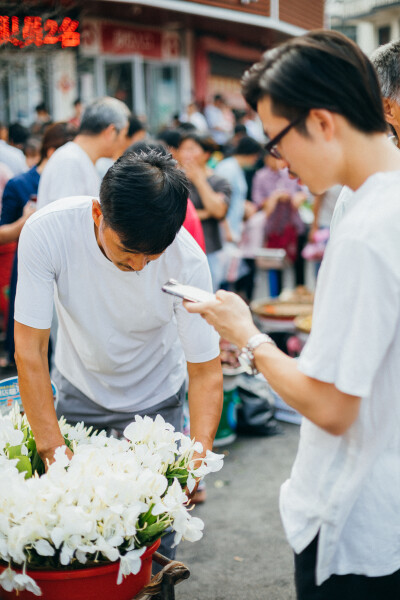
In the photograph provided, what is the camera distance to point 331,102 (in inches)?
49.5

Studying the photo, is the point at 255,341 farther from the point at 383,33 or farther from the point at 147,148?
the point at 383,33

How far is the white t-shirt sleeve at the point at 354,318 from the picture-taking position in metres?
1.22

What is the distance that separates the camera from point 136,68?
14.1m

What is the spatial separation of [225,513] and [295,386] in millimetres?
2618

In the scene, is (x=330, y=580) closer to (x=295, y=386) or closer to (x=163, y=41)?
(x=295, y=386)

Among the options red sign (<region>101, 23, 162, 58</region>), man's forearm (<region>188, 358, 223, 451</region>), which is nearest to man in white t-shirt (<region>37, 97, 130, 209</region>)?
man's forearm (<region>188, 358, 223, 451</region>)

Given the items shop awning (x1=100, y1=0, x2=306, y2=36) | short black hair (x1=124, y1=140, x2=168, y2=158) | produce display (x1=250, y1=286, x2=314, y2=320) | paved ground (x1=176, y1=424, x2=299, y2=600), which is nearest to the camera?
short black hair (x1=124, y1=140, x2=168, y2=158)

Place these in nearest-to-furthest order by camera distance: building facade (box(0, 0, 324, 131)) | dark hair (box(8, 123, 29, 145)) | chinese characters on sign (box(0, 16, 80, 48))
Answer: chinese characters on sign (box(0, 16, 80, 48))
dark hair (box(8, 123, 29, 145))
building facade (box(0, 0, 324, 131))

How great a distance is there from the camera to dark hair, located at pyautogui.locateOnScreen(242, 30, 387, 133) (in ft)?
4.13

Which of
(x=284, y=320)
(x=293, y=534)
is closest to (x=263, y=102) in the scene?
(x=293, y=534)

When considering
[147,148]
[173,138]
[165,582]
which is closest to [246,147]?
[173,138]

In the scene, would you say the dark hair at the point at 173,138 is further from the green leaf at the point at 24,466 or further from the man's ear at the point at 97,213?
the green leaf at the point at 24,466

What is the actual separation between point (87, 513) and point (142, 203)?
84cm

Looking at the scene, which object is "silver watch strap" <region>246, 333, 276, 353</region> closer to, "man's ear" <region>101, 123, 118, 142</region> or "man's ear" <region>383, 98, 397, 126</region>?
"man's ear" <region>383, 98, 397, 126</region>
